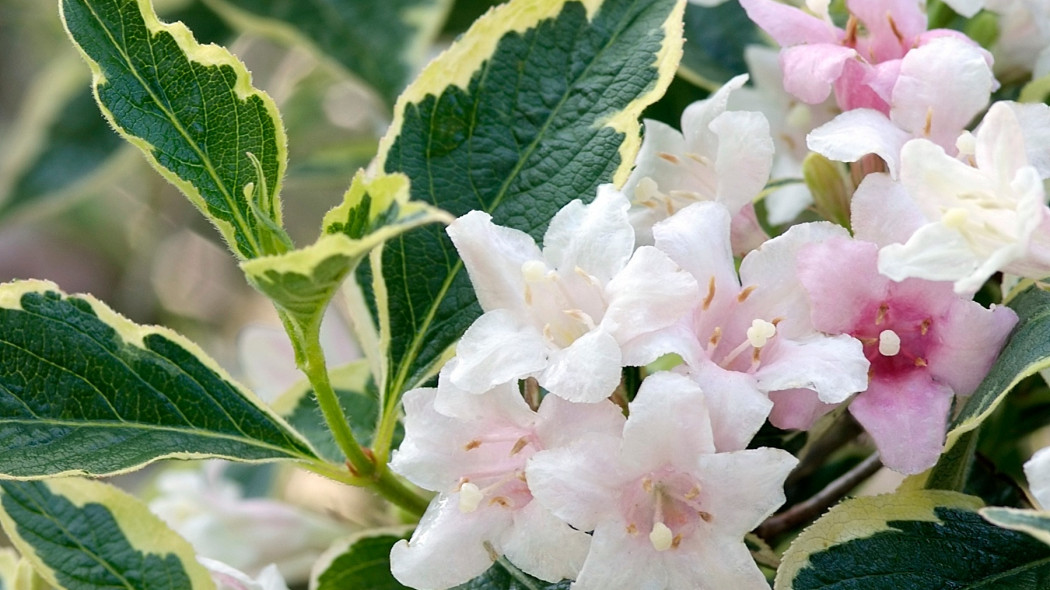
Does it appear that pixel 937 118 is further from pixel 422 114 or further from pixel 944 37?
pixel 422 114

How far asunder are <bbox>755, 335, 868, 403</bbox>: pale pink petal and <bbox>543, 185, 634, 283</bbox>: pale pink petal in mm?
93

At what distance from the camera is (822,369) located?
1.74 ft

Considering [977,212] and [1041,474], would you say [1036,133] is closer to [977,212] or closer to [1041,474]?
[977,212]

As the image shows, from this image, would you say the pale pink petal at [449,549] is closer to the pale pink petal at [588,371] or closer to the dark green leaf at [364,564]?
the pale pink petal at [588,371]

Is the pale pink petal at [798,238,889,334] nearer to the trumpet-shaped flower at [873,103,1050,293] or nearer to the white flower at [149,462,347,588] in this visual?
the trumpet-shaped flower at [873,103,1050,293]

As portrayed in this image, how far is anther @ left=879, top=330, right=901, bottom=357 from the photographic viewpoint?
1.90 ft

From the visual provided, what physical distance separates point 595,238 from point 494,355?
8cm

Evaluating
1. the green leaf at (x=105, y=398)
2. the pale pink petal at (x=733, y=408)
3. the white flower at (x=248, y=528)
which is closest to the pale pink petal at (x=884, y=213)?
the pale pink petal at (x=733, y=408)

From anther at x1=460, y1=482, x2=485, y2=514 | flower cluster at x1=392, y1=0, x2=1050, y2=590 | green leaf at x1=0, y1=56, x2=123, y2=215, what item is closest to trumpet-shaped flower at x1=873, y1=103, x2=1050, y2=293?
flower cluster at x1=392, y1=0, x2=1050, y2=590

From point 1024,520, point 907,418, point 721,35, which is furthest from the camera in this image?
point 721,35

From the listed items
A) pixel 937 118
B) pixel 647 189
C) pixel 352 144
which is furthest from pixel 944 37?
pixel 352 144

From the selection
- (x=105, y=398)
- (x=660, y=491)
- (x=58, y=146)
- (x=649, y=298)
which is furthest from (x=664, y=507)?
(x=58, y=146)

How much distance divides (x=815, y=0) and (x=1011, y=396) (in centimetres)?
41

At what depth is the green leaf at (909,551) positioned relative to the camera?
0.56m
